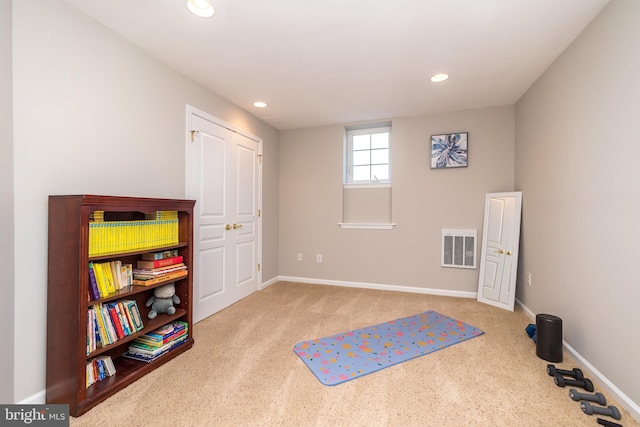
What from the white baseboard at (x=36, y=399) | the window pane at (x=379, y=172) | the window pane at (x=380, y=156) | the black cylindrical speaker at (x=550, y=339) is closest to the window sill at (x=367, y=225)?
the window pane at (x=379, y=172)

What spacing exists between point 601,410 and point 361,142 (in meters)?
3.56

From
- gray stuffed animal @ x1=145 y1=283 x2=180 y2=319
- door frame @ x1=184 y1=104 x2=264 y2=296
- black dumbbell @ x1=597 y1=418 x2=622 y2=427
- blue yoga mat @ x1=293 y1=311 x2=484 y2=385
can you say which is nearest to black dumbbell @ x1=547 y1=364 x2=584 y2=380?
black dumbbell @ x1=597 y1=418 x2=622 y2=427

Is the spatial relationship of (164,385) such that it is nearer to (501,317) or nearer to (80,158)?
(80,158)

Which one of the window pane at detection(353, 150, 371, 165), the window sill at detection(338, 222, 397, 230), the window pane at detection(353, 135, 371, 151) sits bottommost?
the window sill at detection(338, 222, 397, 230)

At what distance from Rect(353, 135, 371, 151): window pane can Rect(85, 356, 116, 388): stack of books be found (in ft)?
12.0

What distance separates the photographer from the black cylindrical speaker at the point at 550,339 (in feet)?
6.68

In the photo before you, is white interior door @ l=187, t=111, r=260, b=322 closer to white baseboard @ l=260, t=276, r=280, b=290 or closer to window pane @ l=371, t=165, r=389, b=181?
white baseboard @ l=260, t=276, r=280, b=290

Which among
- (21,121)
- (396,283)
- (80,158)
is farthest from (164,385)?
(396,283)

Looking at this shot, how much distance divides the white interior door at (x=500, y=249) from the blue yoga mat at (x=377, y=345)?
83cm

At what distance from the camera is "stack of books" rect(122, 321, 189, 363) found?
6.58 feet

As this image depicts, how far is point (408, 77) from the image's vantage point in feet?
8.84

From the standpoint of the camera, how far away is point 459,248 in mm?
3656

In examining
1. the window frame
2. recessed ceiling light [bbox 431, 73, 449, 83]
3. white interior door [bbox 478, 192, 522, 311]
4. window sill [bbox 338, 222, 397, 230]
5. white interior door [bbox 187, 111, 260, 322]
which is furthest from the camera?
the window frame

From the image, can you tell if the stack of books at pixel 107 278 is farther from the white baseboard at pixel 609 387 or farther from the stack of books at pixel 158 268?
the white baseboard at pixel 609 387
